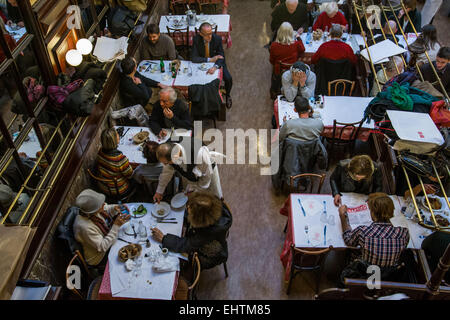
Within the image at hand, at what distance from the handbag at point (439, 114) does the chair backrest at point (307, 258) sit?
1.67 meters

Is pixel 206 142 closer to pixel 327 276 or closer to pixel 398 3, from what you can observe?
pixel 327 276

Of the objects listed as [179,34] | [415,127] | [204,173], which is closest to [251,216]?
[204,173]

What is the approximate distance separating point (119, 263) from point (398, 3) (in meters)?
7.64

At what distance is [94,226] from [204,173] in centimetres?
134

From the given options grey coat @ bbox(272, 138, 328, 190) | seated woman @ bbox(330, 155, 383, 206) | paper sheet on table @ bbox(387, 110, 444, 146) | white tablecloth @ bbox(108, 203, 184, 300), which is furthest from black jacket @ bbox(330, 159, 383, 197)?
white tablecloth @ bbox(108, 203, 184, 300)

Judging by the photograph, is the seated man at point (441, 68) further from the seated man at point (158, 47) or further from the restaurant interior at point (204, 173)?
the seated man at point (158, 47)

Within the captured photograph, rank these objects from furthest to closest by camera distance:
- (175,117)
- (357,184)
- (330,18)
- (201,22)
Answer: (201,22) < (330,18) < (175,117) < (357,184)

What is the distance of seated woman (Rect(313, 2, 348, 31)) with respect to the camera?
7090 mm

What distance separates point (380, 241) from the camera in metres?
3.51

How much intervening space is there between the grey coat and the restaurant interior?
0.02 m

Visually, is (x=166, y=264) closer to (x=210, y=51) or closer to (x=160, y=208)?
(x=160, y=208)

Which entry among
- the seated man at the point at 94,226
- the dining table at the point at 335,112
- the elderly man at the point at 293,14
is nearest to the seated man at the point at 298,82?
the dining table at the point at 335,112
